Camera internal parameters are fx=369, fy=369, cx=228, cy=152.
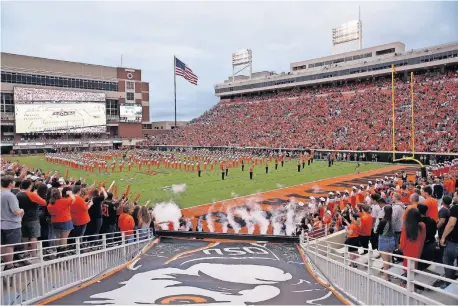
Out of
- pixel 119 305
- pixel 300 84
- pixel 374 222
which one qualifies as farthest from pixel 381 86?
pixel 119 305

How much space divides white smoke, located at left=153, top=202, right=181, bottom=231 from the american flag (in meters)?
37.4

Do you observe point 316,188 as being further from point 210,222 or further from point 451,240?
point 451,240

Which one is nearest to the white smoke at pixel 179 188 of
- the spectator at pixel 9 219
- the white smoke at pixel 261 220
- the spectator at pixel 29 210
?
the white smoke at pixel 261 220

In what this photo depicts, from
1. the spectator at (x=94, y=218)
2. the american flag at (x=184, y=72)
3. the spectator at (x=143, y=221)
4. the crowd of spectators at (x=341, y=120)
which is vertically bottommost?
the spectator at (x=143, y=221)

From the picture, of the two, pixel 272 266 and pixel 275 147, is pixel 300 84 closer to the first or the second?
pixel 275 147

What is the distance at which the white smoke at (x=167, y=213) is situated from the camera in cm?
1249

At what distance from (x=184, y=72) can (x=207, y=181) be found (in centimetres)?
3209

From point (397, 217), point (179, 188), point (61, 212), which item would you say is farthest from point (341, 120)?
point (61, 212)

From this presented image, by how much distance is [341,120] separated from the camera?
140 feet

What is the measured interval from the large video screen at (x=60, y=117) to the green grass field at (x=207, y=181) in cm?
3524

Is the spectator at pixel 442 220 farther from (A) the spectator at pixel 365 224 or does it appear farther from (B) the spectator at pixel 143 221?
(B) the spectator at pixel 143 221

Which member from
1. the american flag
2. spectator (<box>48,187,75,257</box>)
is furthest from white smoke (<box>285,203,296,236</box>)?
the american flag

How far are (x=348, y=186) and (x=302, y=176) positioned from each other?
4455mm

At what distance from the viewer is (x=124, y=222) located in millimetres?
7691
